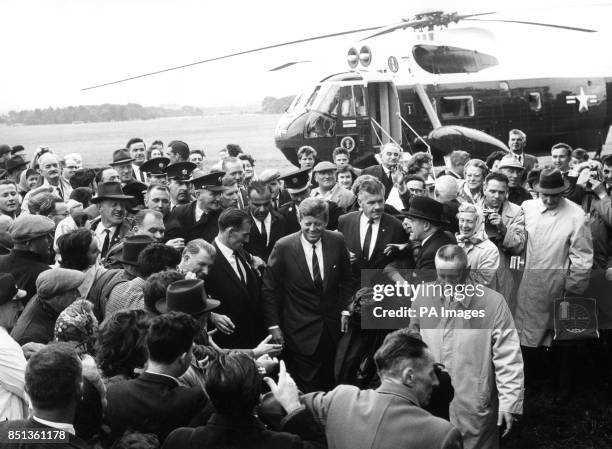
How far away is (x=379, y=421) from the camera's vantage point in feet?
9.84

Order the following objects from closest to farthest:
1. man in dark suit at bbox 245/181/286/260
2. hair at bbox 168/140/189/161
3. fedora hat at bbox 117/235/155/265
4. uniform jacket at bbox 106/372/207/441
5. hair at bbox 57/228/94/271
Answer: uniform jacket at bbox 106/372/207/441 < hair at bbox 57/228/94/271 < fedora hat at bbox 117/235/155/265 < man in dark suit at bbox 245/181/286/260 < hair at bbox 168/140/189/161

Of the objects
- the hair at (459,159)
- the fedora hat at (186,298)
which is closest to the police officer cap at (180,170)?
the hair at (459,159)

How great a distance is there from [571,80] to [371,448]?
15.4 meters

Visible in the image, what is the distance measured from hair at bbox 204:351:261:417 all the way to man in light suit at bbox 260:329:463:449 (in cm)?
22

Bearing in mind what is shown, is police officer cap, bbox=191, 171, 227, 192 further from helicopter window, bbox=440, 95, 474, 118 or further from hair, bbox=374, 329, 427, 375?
helicopter window, bbox=440, 95, 474, 118

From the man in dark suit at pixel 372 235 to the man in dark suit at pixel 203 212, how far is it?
1.22m

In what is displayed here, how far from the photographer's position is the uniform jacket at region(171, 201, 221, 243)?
659 cm

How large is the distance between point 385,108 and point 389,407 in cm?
1216

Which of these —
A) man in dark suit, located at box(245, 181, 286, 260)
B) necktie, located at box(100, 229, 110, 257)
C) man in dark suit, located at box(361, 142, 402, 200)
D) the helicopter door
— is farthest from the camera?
the helicopter door

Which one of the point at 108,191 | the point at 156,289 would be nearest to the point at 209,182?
Result: the point at 108,191

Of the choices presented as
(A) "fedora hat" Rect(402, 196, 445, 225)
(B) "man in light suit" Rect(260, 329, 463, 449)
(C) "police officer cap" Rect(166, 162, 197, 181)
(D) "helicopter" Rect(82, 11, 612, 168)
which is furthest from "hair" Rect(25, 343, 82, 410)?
(D) "helicopter" Rect(82, 11, 612, 168)

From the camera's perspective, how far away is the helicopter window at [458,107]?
50.4ft

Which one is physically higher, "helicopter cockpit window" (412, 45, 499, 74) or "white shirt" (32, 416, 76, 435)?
"helicopter cockpit window" (412, 45, 499, 74)

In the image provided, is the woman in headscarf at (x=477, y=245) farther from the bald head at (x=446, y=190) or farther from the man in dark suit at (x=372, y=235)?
the bald head at (x=446, y=190)
